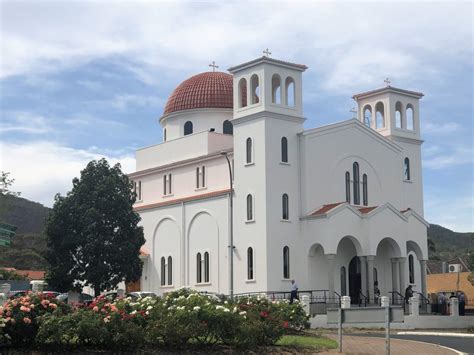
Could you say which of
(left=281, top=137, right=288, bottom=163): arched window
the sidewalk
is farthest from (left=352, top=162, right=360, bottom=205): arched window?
the sidewalk

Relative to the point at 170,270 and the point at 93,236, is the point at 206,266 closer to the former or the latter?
the point at 170,270

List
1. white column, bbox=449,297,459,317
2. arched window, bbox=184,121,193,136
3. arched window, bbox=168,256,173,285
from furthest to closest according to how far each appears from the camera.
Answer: arched window, bbox=184,121,193,136 → arched window, bbox=168,256,173,285 → white column, bbox=449,297,459,317

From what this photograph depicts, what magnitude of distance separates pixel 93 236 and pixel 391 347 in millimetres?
26712

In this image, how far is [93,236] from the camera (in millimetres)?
49031

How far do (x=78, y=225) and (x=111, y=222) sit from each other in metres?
2.00

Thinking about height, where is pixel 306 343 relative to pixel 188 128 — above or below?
below

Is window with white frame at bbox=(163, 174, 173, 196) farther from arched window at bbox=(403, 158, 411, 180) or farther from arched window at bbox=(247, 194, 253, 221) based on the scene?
arched window at bbox=(403, 158, 411, 180)

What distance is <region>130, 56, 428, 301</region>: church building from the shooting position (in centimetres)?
4812

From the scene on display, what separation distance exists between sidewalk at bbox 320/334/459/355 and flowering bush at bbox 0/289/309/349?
2.67 m

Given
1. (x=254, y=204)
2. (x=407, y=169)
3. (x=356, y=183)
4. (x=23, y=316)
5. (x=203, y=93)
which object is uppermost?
(x=203, y=93)

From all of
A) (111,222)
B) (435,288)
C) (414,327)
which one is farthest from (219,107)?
(435,288)

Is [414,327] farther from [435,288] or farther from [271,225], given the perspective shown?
[435,288]

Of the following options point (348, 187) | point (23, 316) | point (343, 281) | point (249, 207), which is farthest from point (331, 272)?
point (23, 316)

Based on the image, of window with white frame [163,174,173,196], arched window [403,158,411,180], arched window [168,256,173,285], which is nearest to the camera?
arched window [168,256,173,285]
